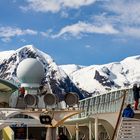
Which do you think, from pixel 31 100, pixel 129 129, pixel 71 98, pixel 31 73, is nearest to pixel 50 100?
pixel 31 100

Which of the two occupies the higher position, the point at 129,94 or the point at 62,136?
the point at 129,94

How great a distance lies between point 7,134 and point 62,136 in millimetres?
5822

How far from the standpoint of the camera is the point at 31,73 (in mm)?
67500

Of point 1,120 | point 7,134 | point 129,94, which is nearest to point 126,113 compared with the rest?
point 1,120

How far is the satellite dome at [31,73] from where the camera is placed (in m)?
67.0

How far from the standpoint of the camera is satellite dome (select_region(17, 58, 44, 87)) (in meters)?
67.0

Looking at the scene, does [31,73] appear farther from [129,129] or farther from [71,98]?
[129,129]

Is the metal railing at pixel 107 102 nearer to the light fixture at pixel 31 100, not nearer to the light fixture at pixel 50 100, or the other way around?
the light fixture at pixel 50 100

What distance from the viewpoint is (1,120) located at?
1053 inches

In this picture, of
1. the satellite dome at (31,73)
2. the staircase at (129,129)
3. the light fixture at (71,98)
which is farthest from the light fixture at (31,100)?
the satellite dome at (31,73)

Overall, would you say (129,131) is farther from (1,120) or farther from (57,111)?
(57,111)

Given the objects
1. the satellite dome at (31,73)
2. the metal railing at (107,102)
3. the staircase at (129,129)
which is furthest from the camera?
the satellite dome at (31,73)

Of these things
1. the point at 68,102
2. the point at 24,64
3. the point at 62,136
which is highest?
the point at 24,64

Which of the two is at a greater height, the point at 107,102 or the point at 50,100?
the point at 107,102
